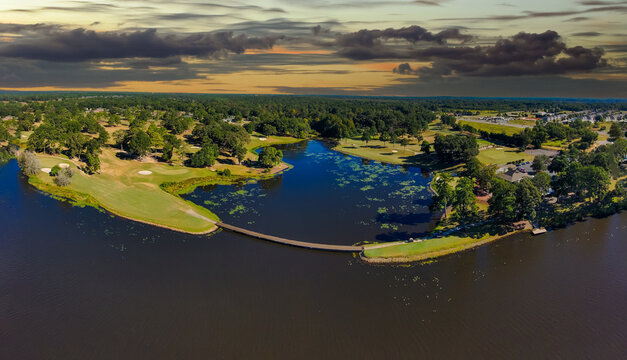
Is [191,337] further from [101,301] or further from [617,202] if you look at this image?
[617,202]

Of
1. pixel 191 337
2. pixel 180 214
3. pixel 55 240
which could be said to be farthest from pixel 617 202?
pixel 55 240

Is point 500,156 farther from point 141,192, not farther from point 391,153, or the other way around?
point 141,192

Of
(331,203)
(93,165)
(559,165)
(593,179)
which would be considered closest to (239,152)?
(93,165)

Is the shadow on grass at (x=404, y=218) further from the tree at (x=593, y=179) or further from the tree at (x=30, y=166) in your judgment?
the tree at (x=30, y=166)

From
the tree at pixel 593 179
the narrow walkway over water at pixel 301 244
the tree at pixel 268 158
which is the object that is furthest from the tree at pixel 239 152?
the tree at pixel 593 179

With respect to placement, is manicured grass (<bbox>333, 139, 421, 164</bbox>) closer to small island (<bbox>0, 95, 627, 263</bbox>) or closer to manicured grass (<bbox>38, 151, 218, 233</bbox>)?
small island (<bbox>0, 95, 627, 263</bbox>)
